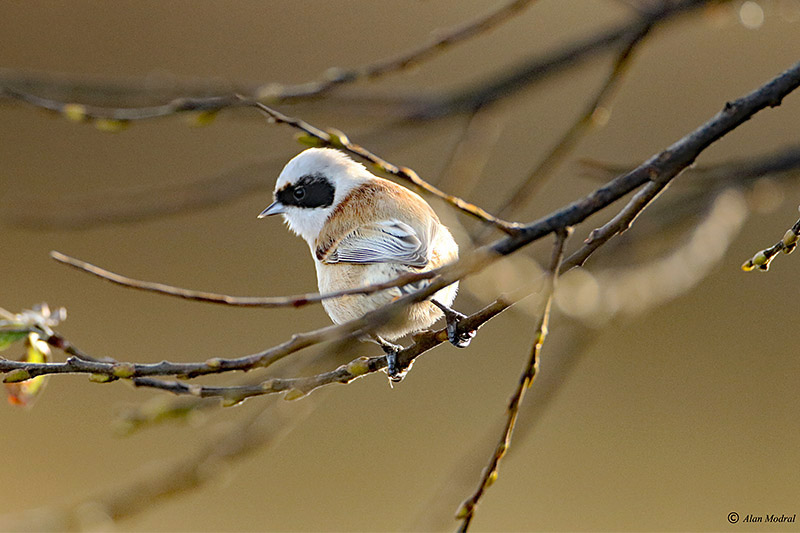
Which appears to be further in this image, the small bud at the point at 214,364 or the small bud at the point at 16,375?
the small bud at the point at 16,375

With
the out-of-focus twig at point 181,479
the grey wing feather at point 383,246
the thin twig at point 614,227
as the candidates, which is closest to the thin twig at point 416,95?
the grey wing feather at point 383,246

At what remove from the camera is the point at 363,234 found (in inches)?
74.2

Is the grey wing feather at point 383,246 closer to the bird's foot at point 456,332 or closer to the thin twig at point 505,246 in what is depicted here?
the bird's foot at point 456,332

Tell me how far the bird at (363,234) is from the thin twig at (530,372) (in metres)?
0.33

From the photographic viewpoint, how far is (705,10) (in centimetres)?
188

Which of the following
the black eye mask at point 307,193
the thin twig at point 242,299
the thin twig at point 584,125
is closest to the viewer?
the thin twig at point 242,299

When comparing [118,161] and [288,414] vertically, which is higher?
[118,161]

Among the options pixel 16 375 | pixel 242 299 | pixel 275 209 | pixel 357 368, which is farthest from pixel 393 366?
pixel 275 209

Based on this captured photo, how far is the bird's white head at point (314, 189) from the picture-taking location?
2.15 meters

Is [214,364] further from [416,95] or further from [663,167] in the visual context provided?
[416,95]

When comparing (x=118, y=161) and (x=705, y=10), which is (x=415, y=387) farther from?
(x=705, y=10)

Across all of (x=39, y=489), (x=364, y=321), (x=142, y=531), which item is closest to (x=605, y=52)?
(x=364, y=321)

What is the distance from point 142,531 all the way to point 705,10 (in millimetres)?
4782

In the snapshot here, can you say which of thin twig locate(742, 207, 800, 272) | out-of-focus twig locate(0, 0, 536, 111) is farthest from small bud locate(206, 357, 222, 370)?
thin twig locate(742, 207, 800, 272)
